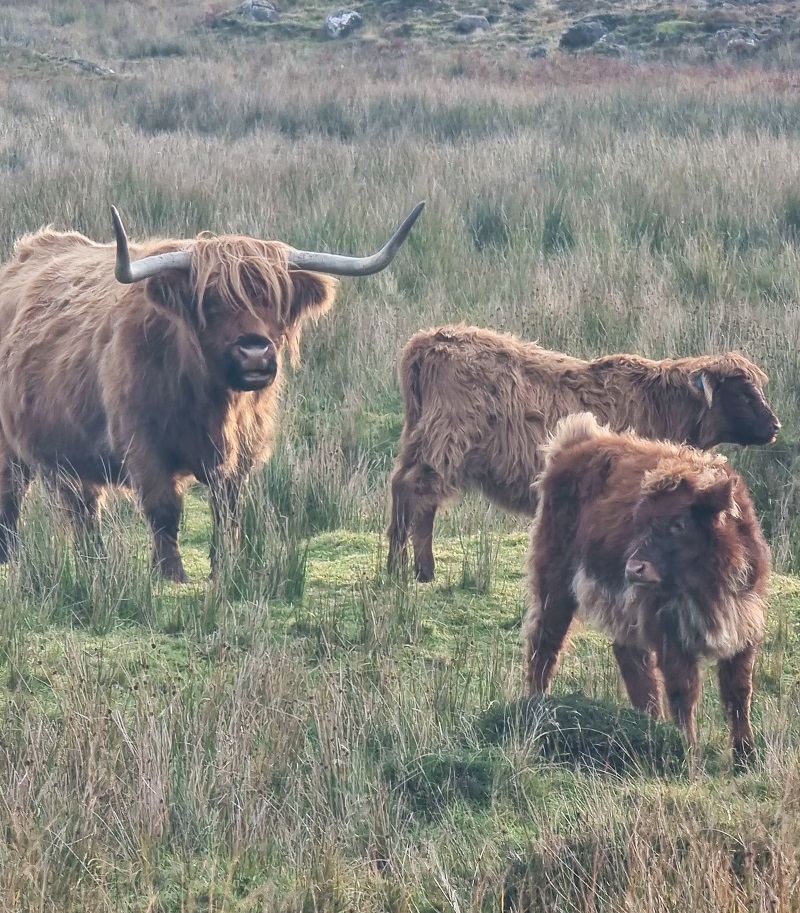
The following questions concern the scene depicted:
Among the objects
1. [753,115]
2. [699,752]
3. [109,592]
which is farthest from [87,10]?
[699,752]

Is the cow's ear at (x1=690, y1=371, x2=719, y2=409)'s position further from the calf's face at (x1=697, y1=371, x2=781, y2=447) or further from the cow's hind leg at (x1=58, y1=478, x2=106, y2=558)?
the cow's hind leg at (x1=58, y1=478, x2=106, y2=558)

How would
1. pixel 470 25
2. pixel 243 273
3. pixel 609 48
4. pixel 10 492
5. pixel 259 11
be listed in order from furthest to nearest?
1. pixel 259 11
2. pixel 470 25
3. pixel 609 48
4. pixel 10 492
5. pixel 243 273

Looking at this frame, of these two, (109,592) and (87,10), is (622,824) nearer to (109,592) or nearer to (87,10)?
(109,592)

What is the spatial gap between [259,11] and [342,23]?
2063 millimetres

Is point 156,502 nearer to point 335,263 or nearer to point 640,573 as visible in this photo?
point 335,263

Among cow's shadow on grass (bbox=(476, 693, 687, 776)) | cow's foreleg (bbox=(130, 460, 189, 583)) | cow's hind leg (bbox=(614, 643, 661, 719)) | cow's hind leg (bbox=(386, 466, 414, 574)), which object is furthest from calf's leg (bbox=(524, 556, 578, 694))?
cow's foreleg (bbox=(130, 460, 189, 583))

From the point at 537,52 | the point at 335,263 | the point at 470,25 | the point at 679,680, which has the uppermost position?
the point at 470,25

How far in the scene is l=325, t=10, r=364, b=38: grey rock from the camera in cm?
2447

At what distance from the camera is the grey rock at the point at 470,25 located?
24.6m

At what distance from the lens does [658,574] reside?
11.2 feet

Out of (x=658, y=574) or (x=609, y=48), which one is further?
(x=609, y=48)

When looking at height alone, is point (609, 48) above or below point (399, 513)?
above

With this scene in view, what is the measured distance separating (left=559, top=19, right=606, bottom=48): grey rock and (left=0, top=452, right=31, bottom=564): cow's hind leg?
62.3 feet

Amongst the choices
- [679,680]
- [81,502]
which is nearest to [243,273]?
[81,502]
